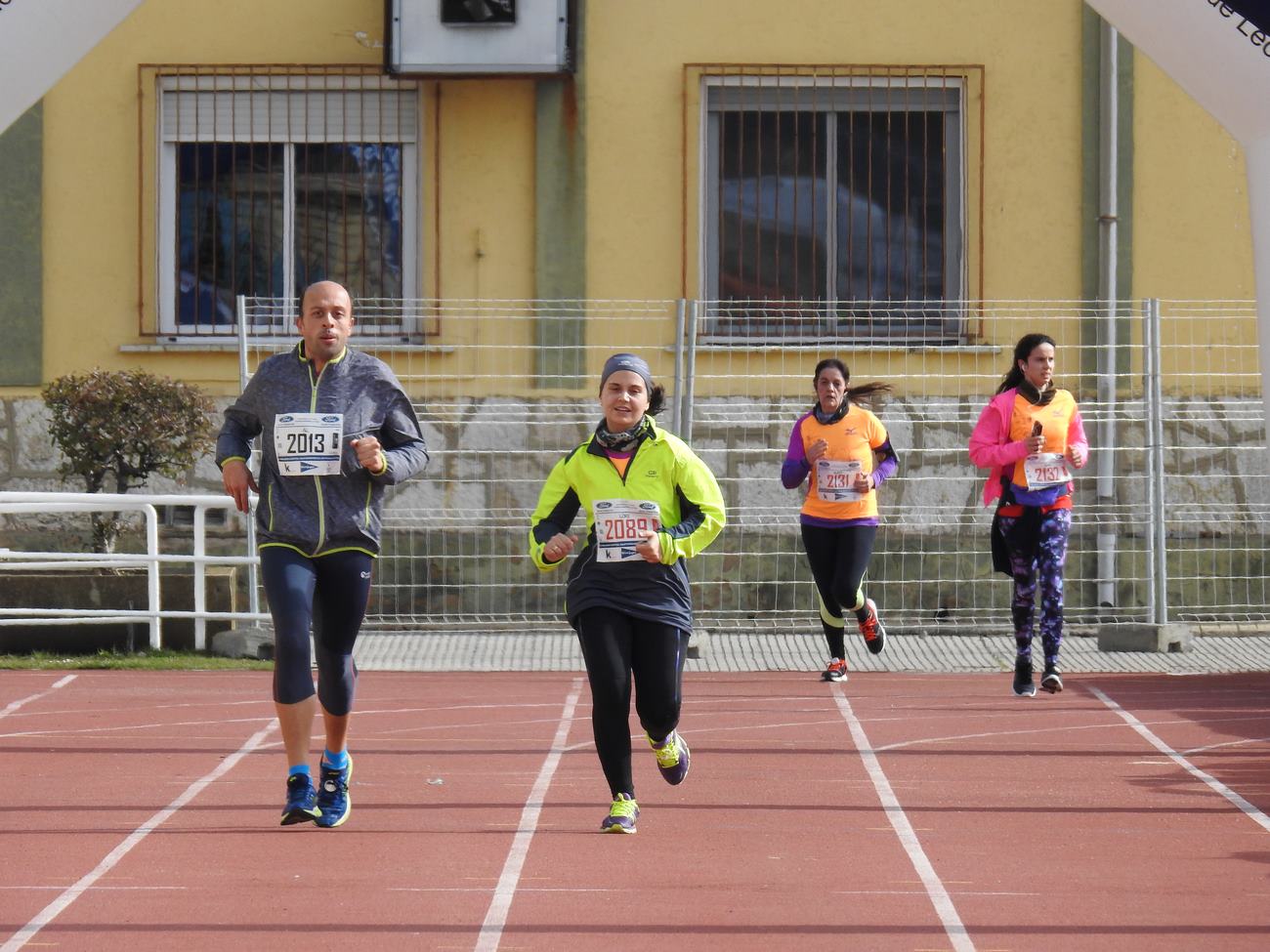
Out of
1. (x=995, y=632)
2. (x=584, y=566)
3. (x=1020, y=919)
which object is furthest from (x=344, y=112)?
(x=1020, y=919)

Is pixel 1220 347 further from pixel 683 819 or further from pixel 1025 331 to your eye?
pixel 683 819

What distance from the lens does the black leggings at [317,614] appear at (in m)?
7.41

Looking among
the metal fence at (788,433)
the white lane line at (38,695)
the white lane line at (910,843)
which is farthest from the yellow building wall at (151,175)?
the white lane line at (910,843)

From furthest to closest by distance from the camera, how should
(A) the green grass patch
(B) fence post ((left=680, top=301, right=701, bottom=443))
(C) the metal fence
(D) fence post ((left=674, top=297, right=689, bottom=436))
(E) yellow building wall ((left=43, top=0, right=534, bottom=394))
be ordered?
(E) yellow building wall ((left=43, top=0, right=534, bottom=394))
(C) the metal fence
(B) fence post ((left=680, top=301, right=701, bottom=443))
(D) fence post ((left=674, top=297, right=689, bottom=436))
(A) the green grass patch

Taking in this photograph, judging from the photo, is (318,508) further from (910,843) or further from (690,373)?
(690,373)

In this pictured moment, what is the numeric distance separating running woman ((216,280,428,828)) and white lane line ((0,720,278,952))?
1.82 feet

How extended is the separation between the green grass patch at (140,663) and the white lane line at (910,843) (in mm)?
4092

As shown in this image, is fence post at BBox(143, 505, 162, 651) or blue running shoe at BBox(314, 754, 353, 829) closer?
blue running shoe at BBox(314, 754, 353, 829)

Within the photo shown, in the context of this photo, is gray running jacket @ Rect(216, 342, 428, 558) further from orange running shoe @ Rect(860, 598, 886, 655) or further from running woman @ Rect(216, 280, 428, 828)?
orange running shoe @ Rect(860, 598, 886, 655)

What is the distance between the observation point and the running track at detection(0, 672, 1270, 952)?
592 centimetres

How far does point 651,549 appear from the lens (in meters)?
7.31

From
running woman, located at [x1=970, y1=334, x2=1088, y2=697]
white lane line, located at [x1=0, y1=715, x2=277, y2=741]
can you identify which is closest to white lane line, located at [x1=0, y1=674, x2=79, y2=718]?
white lane line, located at [x1=0, y1=715, x2=277, y2=741]

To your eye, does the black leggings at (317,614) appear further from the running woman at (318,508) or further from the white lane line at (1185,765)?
the white lane line at (1185,765)

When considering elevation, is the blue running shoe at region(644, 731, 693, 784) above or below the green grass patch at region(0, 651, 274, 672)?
above
